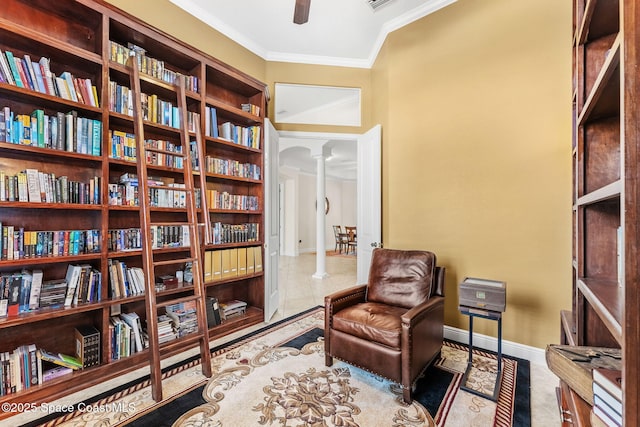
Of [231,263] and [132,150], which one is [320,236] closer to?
[231,263]

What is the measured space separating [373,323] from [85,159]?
2380mm

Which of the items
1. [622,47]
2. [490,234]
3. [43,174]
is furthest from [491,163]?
[43,174]

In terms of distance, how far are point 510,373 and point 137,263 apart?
3180 millimetres

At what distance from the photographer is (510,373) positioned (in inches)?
83.2

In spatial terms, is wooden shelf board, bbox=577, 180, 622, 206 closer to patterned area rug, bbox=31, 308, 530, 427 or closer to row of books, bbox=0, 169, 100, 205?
patterned area rug, bbox=31, 308, 530, 427

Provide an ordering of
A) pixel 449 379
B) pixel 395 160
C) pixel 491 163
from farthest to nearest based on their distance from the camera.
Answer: pixel 395 160, pixel 491 163, pixel 449 379

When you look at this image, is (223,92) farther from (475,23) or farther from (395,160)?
(475,23)

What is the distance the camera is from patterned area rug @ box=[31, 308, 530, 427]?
5.38 ft

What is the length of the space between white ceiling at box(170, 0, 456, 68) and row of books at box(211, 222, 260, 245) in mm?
2145

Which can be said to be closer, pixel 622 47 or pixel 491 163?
pixel 622 47

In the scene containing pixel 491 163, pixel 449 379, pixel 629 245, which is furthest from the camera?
pixel 491 163

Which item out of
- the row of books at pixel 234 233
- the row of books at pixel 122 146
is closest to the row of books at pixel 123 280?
the row of books at pixel 234 233

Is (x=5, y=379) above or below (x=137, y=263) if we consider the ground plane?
below

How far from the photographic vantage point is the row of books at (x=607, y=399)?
614mm
